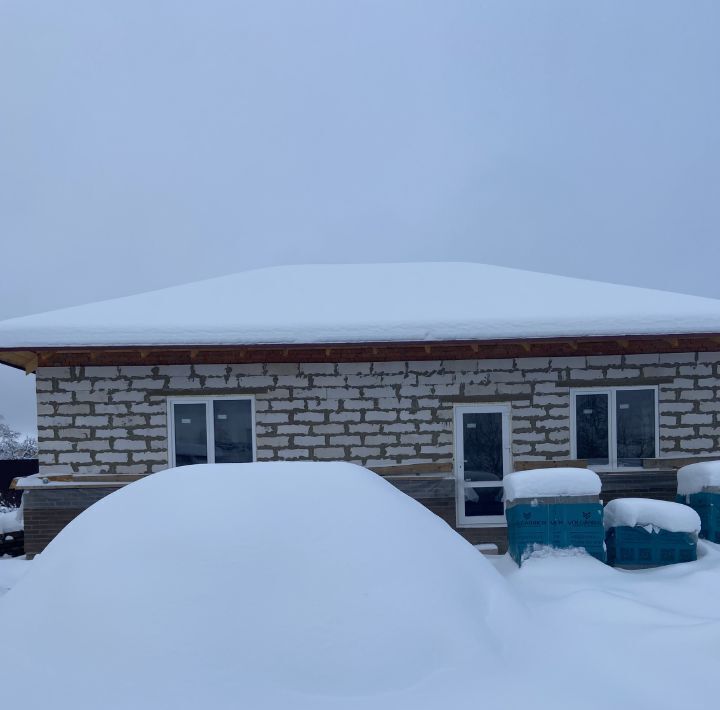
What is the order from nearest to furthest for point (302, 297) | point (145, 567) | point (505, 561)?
point (145, 567)
point (505, 561)
point (302, 297)

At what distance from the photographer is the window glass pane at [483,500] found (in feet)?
24.6

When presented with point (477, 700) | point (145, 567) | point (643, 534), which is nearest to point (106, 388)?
point (145, 567)

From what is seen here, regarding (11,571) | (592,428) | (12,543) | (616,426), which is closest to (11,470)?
(12,543)

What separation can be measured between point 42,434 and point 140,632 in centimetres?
565

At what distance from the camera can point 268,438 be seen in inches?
290

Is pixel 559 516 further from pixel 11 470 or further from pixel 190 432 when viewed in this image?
pixel 11 470

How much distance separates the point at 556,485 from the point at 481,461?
5.86 feet

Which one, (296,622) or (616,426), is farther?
(616,426)

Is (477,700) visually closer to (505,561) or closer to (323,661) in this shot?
(323,661)

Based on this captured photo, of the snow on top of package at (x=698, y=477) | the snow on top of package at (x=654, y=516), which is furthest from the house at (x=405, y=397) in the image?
the snow on top of package at (x=654, y=516)

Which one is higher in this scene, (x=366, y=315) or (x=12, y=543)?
(x=366, y=315)

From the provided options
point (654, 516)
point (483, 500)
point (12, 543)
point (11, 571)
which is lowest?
point (12, 543)

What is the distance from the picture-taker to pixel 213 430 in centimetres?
745

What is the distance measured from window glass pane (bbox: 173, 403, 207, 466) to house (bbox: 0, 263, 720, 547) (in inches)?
0.8
